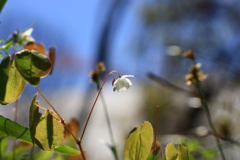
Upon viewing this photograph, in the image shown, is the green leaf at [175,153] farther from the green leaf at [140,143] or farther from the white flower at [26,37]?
the white flower at [26,37]

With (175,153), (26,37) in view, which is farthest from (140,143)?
(26,37)

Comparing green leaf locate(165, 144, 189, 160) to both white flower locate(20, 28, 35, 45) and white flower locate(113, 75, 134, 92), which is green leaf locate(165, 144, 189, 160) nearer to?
white flower locate(113, 75, 134, 92)

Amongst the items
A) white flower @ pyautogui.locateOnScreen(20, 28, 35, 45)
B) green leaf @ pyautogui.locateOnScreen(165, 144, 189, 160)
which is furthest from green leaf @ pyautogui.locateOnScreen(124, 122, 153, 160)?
white flower @ pyautogui.locateOnScreen(20, 28, 35, 45)

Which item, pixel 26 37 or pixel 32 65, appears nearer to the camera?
pixel 32 65

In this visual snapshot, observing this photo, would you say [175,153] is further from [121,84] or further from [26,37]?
[26,37]

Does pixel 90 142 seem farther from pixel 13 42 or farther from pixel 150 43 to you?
pixel 13 42

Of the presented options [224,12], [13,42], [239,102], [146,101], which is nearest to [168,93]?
[146,101]
